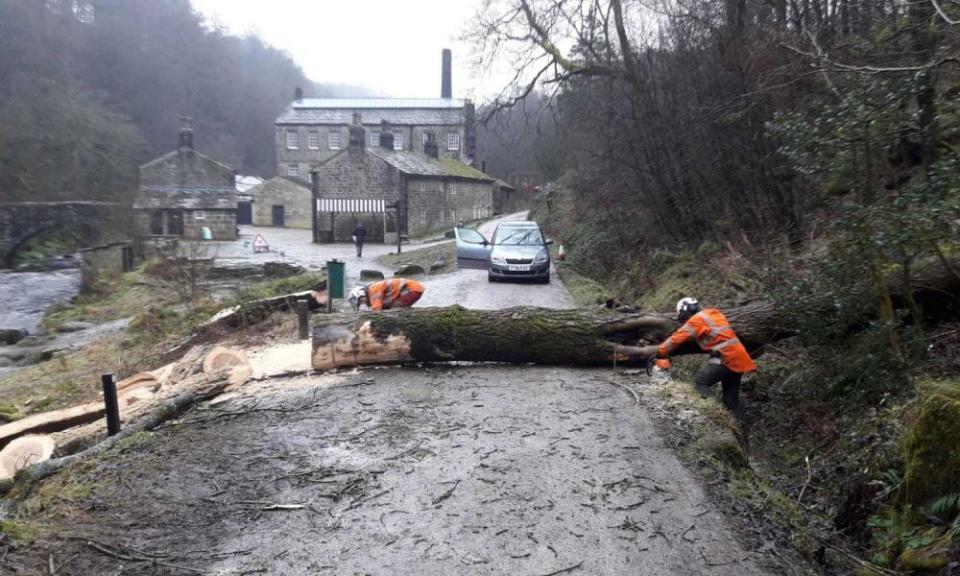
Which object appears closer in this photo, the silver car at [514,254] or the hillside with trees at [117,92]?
the silver car at [514,254]

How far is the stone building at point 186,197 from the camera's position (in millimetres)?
44688

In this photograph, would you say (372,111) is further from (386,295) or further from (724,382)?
(724,382)

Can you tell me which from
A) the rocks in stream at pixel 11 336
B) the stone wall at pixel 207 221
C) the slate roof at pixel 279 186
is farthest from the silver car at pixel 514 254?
the slate roof at pixel 279 186

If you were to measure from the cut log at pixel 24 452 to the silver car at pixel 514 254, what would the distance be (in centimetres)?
1280

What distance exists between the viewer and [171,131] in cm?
6644

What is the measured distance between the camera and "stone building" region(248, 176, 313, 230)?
5691cm

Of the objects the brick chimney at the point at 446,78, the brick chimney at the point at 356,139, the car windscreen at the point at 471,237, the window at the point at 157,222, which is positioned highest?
the brick chimney at the point at 446,78

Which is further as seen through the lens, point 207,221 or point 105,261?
point 207,221

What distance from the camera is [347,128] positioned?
69.1 meters

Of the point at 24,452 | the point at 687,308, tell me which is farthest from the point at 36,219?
the point at 687,308

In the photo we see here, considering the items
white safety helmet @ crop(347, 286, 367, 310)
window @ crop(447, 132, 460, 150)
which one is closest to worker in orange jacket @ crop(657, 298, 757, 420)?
white safety helmet @ crop(347, 286, 367, 310)

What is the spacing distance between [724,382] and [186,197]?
45270 millimetres

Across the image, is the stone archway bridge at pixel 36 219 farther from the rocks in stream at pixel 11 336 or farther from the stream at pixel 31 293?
the rocks in stream at pixel 11 336

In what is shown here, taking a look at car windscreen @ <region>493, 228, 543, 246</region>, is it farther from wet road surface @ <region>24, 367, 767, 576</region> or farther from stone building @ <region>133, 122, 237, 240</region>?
stone building @ <region>133, 122, 237, 240</region>
